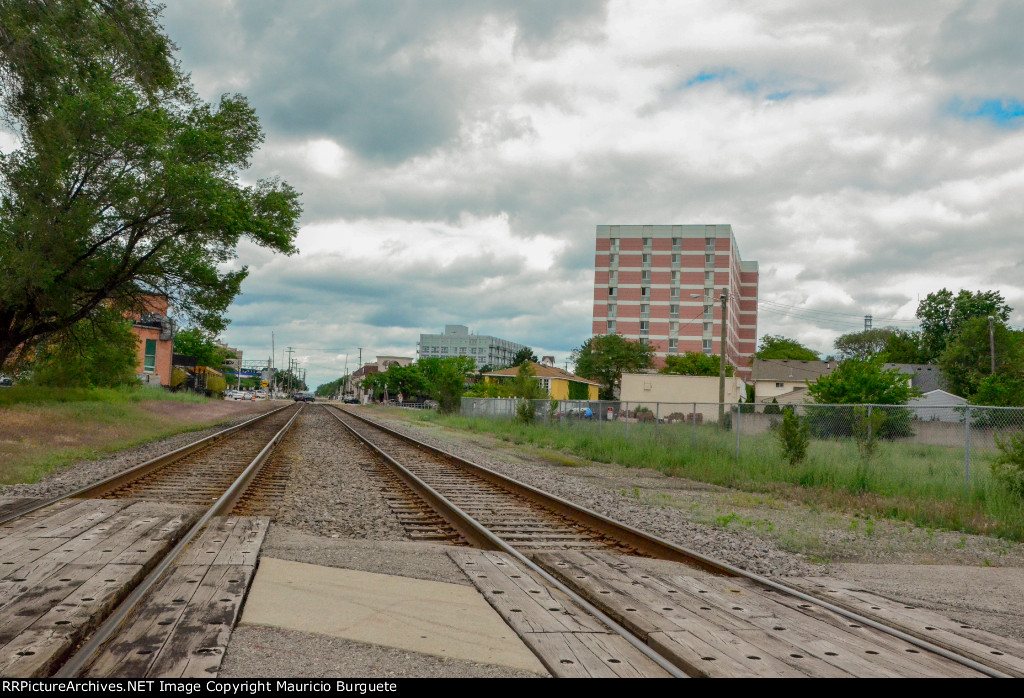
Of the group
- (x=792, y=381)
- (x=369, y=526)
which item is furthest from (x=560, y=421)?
(x=792, y=381)

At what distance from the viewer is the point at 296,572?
5898 millimetres

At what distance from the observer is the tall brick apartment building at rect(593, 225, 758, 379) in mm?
106875

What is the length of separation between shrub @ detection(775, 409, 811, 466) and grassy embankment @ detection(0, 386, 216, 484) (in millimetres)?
14129

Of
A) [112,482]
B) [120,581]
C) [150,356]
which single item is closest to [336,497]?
[112,482]

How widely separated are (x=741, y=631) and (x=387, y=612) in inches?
85.1

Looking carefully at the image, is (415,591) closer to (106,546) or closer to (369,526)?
(106,546)

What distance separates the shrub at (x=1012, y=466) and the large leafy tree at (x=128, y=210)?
16011 mm

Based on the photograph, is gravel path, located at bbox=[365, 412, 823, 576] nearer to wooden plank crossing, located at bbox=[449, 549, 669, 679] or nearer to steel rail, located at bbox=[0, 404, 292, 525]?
wooden plank crossing, located at bbox=[449, 549, 669, 679]

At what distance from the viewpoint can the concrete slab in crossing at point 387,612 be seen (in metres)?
4.16

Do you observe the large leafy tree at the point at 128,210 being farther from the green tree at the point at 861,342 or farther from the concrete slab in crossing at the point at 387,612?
the green tree at the point at 861,342

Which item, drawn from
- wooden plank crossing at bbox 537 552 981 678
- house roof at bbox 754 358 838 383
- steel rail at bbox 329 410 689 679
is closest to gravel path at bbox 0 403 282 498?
steel rail at bbox 329 410 689 679

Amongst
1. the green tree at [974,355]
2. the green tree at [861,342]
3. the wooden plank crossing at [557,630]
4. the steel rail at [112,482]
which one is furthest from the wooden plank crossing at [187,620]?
the green tree at [861,342]

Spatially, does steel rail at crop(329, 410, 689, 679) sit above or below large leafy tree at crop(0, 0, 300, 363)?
below

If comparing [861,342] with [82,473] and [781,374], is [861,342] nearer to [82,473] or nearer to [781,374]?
[781,374]
